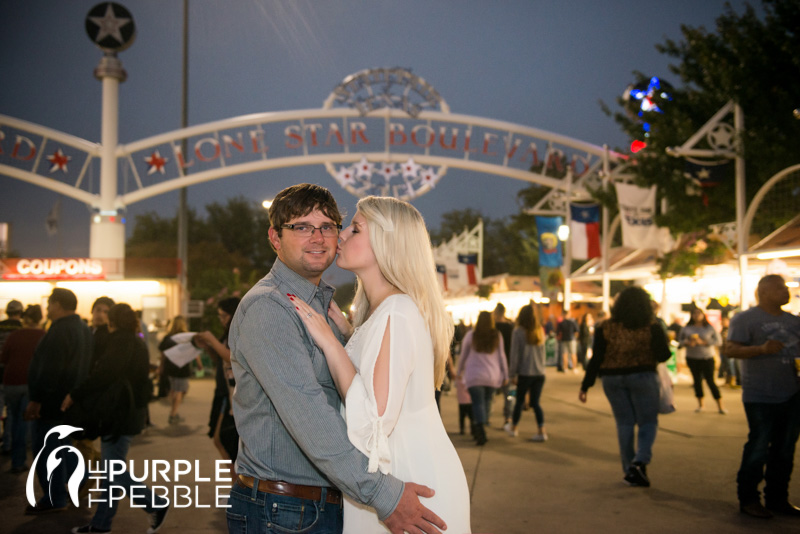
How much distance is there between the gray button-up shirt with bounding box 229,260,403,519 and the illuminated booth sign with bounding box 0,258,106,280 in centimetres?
2323

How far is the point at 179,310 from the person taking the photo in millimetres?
25922

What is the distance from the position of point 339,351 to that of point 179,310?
24768 mm

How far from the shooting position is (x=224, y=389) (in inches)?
260

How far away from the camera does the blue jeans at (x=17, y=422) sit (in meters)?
8.30

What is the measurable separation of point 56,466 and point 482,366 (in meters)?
5.90

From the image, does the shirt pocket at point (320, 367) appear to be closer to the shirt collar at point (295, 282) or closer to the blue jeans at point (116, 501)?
the shirt collar at point (295, 282)

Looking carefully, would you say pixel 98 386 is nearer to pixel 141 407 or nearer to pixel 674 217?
pixel 141 407

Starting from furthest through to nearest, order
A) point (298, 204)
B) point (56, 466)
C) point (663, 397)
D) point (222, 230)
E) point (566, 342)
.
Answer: point (222, 230) → point (566, 342) → point (663, 397) → point (56, 466) → point (298, 204)

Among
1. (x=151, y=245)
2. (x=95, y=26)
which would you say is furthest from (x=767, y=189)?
(x=151, y=245)

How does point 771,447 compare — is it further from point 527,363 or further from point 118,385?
point 118,385

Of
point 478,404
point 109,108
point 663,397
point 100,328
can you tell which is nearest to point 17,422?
point 100,328

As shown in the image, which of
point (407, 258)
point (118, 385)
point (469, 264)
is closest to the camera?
point (407, 258)

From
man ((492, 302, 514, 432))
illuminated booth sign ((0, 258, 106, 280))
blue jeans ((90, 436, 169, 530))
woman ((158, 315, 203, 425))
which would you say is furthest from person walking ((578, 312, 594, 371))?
blue jeans ((90, 436, 169, 530))

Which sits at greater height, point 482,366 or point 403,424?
point 403,424
